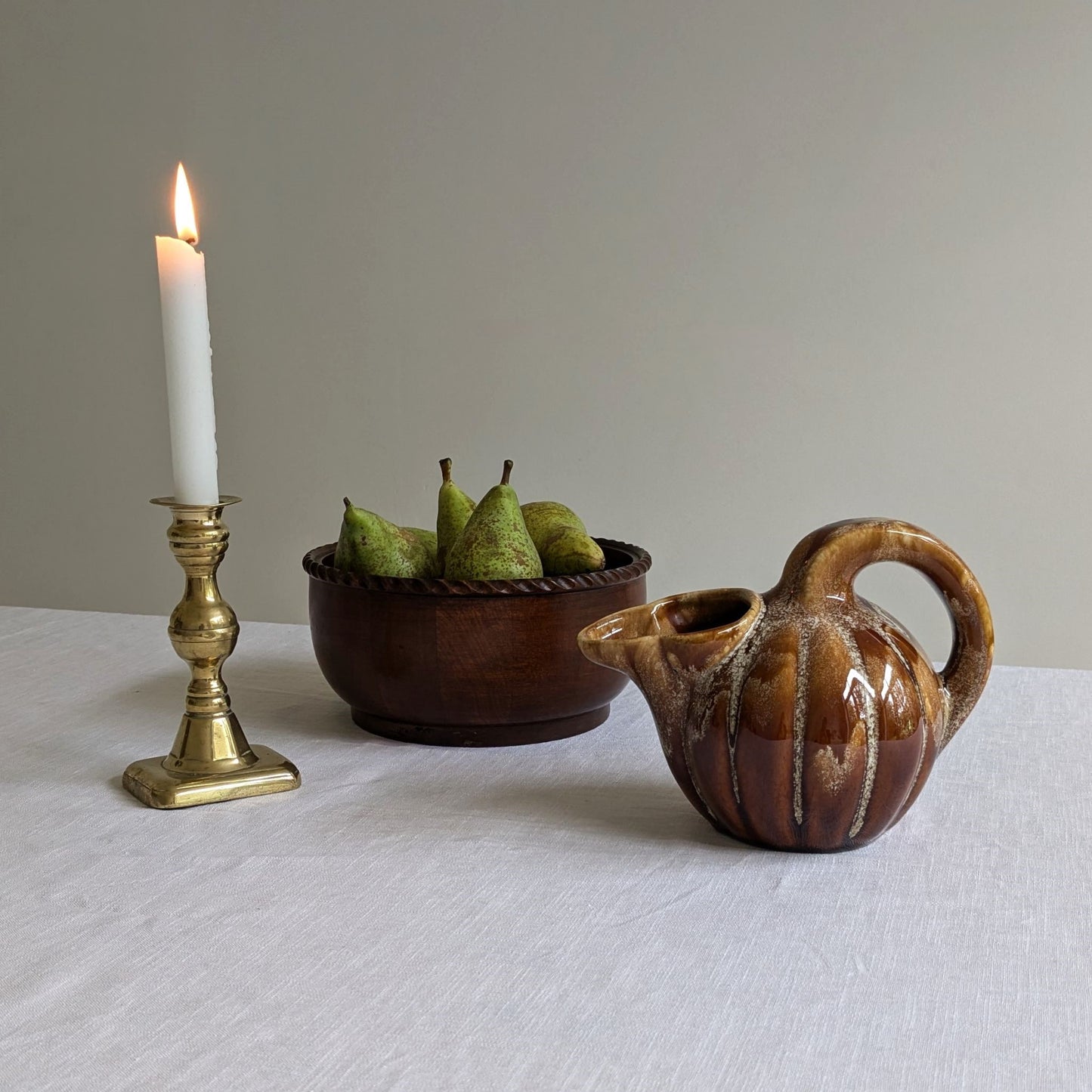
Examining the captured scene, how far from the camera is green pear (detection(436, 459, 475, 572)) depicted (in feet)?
2.87

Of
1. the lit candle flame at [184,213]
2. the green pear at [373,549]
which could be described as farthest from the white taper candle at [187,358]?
the green pear at [373,549]

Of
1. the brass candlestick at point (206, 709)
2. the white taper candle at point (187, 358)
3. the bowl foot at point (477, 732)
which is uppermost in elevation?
the white taper candle at point (187, 358)

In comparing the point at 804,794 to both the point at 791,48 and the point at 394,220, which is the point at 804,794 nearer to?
the point at 791,48

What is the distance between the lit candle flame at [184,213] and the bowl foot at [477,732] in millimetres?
333

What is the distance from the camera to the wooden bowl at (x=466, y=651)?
31.0 inches

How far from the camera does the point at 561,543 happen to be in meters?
0.86

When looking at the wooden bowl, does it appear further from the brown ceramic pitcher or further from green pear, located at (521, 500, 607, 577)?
the brown ceramic pitcher

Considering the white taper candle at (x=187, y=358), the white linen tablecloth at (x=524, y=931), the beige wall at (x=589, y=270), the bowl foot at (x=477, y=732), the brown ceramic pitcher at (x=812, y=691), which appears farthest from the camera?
the beige wall at (x=589, y=270)

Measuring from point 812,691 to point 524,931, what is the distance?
179 millimetres

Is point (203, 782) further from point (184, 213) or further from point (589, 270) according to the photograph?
point (589, 270)

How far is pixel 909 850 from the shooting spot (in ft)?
2.11

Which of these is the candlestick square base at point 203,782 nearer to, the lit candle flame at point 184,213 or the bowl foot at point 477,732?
the bowl foot at point 477,732

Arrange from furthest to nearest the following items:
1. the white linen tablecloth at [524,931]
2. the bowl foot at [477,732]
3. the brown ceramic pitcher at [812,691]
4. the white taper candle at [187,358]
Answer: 1. the bowl foot at [477,732]
2. the white taper candle at [187,358]
3. the brown ceramic pitcher at [812,691]
4. the white linen tablecloth at [524,931]

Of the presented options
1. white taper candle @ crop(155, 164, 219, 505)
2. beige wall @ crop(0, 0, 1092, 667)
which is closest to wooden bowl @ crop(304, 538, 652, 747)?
white taper candle @ crop(155, 164, 219, 505)
